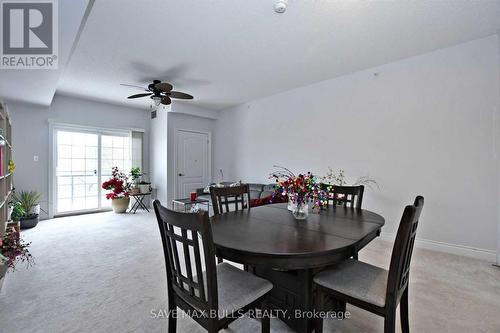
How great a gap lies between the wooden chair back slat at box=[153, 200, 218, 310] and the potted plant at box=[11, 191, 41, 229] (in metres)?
4.16

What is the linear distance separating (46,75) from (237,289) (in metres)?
3.75

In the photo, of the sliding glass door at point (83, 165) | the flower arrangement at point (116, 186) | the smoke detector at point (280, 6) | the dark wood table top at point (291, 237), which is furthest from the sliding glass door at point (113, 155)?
the smoke detector at point (280, 6)

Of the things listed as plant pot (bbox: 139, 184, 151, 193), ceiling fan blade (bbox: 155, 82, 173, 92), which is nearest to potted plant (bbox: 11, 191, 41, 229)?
plant pot (bbox: 139, 184, 151, 193)

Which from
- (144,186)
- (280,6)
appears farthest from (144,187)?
(280,6)

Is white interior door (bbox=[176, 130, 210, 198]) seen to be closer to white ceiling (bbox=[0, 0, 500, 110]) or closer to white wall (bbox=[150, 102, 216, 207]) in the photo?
white wall (bbox=[150, 102, 216, 207])

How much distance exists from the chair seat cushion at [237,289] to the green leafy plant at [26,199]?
4.66 metres

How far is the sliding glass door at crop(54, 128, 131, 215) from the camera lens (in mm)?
5004

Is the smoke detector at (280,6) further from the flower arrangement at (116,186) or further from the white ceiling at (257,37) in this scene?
the flower arrangement at (116,186)

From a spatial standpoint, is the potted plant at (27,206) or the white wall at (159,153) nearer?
the potted plant at (27,206)

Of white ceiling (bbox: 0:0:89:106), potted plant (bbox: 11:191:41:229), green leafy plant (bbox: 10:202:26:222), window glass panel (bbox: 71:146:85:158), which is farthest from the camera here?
window glass panel (bbox: 71:146:85:158)

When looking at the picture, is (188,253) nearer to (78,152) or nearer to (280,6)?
(280,6)

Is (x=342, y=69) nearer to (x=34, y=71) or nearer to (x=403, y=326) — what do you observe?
(x=403, y=326)

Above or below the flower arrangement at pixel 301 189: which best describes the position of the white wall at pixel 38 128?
above

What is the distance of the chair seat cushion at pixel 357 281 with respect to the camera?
1.24 meters
